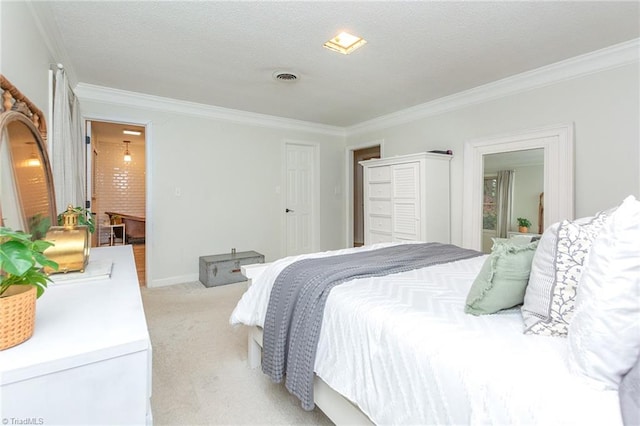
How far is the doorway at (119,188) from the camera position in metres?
6.15

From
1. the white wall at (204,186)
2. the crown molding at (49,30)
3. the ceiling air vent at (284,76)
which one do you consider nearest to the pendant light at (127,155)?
the white wall at (204,186)

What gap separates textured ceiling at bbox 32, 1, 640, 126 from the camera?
2.01 meters

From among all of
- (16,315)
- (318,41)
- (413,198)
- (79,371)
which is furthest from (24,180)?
(413,198)

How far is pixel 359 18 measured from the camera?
6.88ft

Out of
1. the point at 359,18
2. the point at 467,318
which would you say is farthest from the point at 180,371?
the point at 359,18

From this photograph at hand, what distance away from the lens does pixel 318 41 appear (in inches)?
94.3

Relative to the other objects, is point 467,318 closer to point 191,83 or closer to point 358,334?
point 358,334

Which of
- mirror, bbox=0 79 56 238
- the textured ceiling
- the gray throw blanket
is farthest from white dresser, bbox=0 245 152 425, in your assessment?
the textured ceiling

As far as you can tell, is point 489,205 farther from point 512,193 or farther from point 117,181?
point 117,181

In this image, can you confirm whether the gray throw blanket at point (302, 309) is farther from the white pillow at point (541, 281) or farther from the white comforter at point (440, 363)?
the white pillow at point (541, 281)

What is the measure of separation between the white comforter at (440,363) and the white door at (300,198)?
3.46m

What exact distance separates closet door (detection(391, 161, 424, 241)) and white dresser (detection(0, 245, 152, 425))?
318 centimetres

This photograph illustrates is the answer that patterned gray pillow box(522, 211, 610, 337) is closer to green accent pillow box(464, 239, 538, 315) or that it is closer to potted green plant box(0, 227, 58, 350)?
green accent pillow box(464, 239, 538, 315)

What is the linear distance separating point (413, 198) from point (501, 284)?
2.59m
